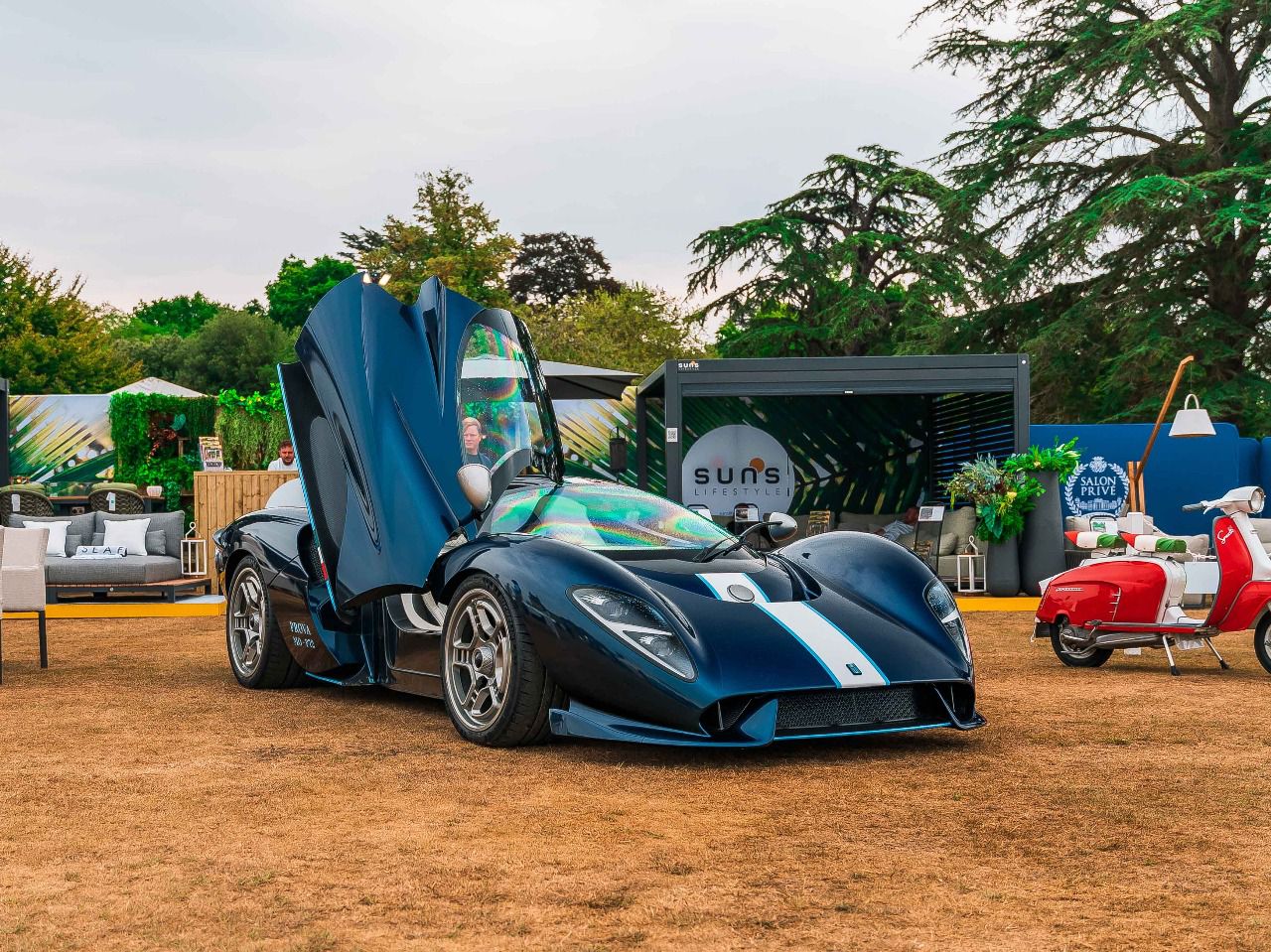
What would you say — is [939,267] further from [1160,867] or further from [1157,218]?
[1160,867]

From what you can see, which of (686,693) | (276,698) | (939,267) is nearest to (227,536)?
(276,698)

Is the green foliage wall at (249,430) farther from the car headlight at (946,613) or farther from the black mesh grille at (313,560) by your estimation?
the car headlight at (946,613)

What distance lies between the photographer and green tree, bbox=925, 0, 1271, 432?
28.5 meters

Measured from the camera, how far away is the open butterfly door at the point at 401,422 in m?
6.51

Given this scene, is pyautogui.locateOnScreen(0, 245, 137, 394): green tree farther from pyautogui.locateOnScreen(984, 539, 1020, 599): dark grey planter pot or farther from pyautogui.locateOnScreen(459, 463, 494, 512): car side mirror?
pyautogui.locateOnScreen(459, 463, 494, 512): car side mirror

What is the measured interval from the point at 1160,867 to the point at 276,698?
4.91 metres

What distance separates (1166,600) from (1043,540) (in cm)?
791

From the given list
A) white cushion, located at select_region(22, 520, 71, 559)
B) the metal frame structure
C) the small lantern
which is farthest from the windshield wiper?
white cushion, located at select_region(22, 520, 71, 559)

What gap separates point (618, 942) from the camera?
3.14 meters

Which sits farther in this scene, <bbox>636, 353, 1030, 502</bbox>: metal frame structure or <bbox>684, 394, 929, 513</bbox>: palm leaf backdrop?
<bbox>684, 394, 929, 513</bbox>: palm leaf backdrop

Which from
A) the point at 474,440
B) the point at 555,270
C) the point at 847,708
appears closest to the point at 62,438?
the point at 474,440

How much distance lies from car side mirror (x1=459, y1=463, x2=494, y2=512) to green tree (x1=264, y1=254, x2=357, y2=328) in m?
61.5

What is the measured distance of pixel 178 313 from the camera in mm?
80000

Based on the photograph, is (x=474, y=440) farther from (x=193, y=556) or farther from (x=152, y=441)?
(x=152, y=441)
